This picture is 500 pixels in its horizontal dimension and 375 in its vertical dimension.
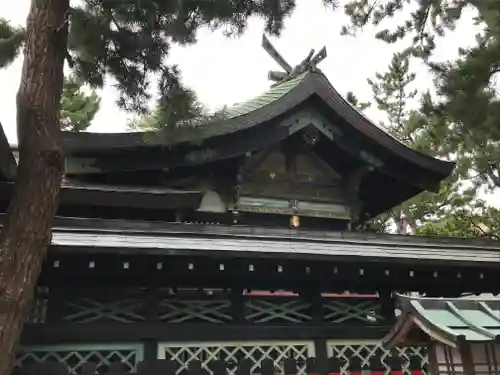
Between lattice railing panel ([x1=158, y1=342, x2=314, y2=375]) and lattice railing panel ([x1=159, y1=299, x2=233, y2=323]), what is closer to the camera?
lattice railing panel ([x1=158, y1=342, x2=314, y2=375])

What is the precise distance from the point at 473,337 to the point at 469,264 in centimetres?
320

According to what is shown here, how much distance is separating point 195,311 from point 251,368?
1.02 m

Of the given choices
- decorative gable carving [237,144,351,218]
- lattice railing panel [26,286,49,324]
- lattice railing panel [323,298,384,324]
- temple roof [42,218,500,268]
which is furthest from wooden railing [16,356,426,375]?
decorative gable carving [237,144,351,218]

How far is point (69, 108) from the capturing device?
76.2 feet

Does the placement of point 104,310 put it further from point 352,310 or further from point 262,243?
point 352,310

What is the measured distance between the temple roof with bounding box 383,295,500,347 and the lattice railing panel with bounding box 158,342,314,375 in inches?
80.4

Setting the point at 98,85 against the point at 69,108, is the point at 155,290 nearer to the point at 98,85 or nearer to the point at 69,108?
the point at 98,85

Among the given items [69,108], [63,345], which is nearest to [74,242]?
[63,345]

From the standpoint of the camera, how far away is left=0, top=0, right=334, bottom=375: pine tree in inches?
177

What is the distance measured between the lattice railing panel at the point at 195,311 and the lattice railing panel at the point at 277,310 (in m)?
0.32

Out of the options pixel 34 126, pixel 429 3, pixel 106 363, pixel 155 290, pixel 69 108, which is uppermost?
pixel 69 108

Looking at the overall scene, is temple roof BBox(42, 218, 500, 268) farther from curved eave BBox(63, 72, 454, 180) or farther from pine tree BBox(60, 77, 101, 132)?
pine tree BBox(60, 77, 101, 132)

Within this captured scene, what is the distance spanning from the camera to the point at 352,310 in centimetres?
772

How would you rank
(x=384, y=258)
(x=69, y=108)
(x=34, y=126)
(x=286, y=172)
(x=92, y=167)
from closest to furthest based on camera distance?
(x=34, y=126) → (x=384, y=258) → (x=92, y=167) → (x=286, y=172) → (x=69, y=108)
